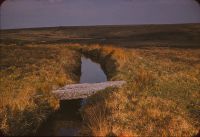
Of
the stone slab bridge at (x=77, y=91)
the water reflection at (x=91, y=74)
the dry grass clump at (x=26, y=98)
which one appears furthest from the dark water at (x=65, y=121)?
the water reflection at (x=91, y=74)

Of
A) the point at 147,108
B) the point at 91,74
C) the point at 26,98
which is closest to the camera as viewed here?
the point at 147,108

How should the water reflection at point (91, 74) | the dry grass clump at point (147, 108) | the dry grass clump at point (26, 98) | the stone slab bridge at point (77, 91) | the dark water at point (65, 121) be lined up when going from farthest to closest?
the water reflection at point (91, 74)
the stone slab bridge at point (77, 91)
the dark water at point (65, 121)
the dry grass clump at point (26, 98)
the dry grass clump at point (147, 108)

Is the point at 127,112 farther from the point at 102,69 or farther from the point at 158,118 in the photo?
the point at 102,69

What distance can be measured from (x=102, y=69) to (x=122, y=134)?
14.4 m

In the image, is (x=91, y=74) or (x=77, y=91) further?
(x=91, y=74)

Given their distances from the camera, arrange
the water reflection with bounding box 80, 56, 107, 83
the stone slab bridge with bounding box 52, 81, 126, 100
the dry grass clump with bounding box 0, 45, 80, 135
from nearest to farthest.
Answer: the dry grass clump with bounding box 0, 45, 80, 135
the stone slab bridge with bounding box 52, 81, 126, 100
the water reflection with bounding box 80, 56, 107, 83

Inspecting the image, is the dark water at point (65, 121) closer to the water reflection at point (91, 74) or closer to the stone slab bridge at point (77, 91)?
the stone slab bridge at point (77, 91)

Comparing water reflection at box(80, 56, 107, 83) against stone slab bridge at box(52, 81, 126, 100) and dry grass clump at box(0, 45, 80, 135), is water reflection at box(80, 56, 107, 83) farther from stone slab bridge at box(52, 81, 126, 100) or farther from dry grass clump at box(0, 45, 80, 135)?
stone slab bridge at box(52, 81, 126, 100)

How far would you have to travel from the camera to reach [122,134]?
8609 millimetres

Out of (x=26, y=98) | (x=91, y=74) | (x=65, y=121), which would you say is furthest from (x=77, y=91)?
(x=91, y=74)

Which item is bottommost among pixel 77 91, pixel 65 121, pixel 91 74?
pixel 65 121

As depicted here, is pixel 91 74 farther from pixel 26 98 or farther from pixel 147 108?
pixel 147 108

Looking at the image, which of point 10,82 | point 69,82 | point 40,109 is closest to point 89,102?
point 40,109

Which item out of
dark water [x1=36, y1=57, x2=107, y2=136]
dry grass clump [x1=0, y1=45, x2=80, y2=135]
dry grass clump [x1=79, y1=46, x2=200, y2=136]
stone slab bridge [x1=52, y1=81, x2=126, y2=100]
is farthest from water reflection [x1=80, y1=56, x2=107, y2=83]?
dark water [x1=36, y1=57, x2=107, y2=136]
